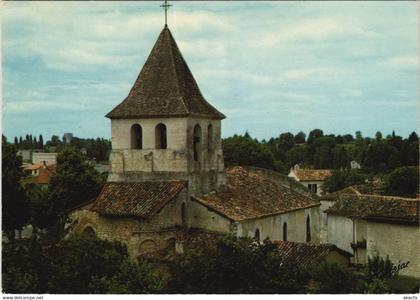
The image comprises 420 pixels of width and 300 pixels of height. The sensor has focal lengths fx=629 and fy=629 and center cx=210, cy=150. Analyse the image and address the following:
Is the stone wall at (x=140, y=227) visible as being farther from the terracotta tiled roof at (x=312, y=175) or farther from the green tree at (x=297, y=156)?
the green tree at (x=297, y=156)

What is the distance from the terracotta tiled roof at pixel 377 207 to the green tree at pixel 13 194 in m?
19.6

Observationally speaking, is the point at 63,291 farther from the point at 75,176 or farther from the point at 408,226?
the point at 75,176

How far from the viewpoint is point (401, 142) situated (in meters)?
84.2

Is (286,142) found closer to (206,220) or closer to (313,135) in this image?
(313,135)

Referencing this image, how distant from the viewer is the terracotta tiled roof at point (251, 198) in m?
31.9

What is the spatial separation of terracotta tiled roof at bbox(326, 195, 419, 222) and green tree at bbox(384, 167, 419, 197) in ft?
38.4

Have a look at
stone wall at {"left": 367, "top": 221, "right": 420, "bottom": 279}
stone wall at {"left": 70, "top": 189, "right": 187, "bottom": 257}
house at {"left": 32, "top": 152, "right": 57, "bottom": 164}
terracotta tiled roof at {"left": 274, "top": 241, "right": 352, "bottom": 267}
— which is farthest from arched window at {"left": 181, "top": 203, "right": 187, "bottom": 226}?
house at {"left": 32, "top": 152, "right": 57, "bottom": 164}

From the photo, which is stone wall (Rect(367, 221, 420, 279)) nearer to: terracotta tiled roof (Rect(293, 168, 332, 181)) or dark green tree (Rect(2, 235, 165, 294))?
dark green tree (Rect(2, 235, 165, 294))

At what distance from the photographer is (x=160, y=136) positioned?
32.4 meters

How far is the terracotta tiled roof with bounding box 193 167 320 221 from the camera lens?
105 ft

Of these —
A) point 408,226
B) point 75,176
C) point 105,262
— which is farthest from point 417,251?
point 75,176

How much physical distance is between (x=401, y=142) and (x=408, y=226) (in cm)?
6147

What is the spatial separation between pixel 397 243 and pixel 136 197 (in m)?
12.2

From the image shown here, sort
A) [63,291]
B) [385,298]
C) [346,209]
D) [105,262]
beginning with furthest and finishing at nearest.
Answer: [346,209] → [105,262] → [63,291] → [385,298]
